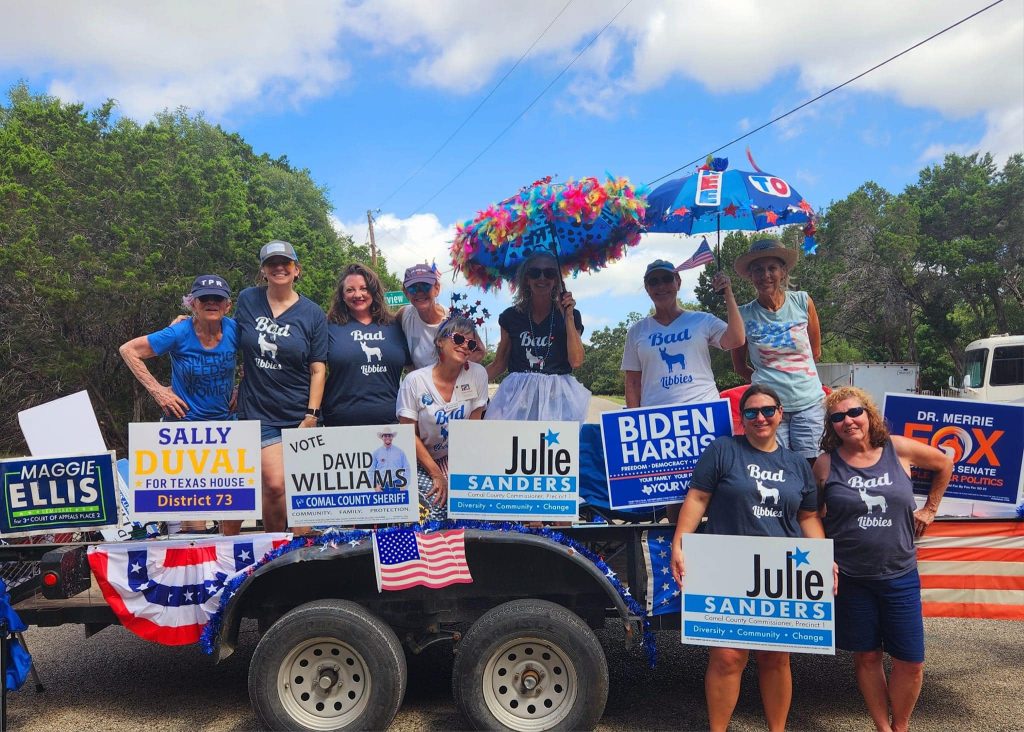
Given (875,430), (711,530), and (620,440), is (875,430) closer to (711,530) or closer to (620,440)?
(711,530)

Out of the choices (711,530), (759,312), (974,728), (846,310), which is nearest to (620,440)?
(711,530)

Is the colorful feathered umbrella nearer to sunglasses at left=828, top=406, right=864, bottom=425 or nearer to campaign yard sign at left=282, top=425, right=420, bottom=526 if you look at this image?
campaign yard sign at left=282, top=425, right=420, bottom=526

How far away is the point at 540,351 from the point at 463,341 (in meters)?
0.64

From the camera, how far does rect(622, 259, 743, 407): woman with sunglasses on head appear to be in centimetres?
406

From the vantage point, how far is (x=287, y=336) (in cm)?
420

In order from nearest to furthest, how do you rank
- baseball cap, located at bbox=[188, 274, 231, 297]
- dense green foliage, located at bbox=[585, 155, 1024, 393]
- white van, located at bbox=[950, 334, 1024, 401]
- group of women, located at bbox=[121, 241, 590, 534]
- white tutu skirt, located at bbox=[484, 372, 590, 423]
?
group of women, located at bbox=[121, 241, 590, 534]
baseball cap, located at bbox=[188, 274, 231, 297]
white tutu skirt, located at bbox=[484, 372, 590, 423]
white van, located at bbox=[950, 334, 1024, 401]
dense green foliage, located at bbox=[585, 155, 1024, 393]

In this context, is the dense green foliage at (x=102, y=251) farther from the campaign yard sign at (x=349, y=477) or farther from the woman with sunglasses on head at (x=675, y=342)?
the woman with sunglasses on head at (x=675, y=342)

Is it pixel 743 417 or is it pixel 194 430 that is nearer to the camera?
pixel 743 417

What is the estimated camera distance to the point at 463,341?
3.91 metres

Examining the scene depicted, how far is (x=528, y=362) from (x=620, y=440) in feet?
3.16

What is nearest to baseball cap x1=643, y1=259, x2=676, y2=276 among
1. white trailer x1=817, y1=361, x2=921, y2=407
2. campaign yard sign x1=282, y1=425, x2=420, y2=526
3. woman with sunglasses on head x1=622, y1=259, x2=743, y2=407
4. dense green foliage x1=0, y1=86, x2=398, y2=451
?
woman with sunglasses on head x1=622, y1=259, x2=743, y2=407

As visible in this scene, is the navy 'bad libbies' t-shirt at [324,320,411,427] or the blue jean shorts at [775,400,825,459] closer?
the blue jean shorts at [775,400,825,459]

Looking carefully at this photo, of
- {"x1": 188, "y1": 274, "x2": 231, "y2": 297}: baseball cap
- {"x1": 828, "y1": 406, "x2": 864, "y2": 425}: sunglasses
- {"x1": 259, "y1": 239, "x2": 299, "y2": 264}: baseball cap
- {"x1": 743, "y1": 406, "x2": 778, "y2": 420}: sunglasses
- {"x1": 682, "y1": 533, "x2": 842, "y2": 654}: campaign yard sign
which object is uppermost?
{"x1": 259, "y1": 239, "x2": 299, "y2": 264}: baseball cap

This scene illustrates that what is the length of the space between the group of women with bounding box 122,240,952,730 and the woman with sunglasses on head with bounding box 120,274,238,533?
1 centimetres
